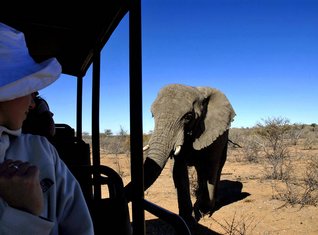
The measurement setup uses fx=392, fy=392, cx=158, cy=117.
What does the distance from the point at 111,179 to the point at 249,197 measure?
22.1 feet

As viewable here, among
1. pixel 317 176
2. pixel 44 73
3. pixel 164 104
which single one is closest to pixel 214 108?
pixel 164 104

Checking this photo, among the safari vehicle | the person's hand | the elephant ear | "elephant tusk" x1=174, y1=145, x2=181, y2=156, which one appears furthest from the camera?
the elephant ear

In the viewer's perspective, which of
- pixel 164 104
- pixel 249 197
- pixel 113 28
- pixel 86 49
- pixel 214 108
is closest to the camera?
pixel 113 28

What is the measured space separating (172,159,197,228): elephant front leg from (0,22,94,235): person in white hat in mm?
5391

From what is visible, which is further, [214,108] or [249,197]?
[249,197]

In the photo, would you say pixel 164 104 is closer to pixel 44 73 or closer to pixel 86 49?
pixel 86 49

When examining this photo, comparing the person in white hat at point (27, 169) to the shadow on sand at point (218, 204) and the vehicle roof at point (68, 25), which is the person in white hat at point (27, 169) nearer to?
the vehicle roof at point (68, 25)

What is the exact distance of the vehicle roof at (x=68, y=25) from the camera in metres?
2.65

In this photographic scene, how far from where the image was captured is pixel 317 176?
869 cm

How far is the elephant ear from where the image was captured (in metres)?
6.96

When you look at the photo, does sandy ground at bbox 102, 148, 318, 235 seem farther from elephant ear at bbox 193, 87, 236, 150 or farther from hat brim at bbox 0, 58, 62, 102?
hat brim at bbox 0, 58, 62, 102

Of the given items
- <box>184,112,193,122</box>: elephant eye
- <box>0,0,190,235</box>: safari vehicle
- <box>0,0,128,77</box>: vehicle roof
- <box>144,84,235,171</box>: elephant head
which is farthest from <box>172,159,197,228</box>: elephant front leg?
<box>0,0,128,77</box>: vehicle roof

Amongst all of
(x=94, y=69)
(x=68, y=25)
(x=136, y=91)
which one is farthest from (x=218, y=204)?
(x=136, y=91)

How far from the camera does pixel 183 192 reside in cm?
651
